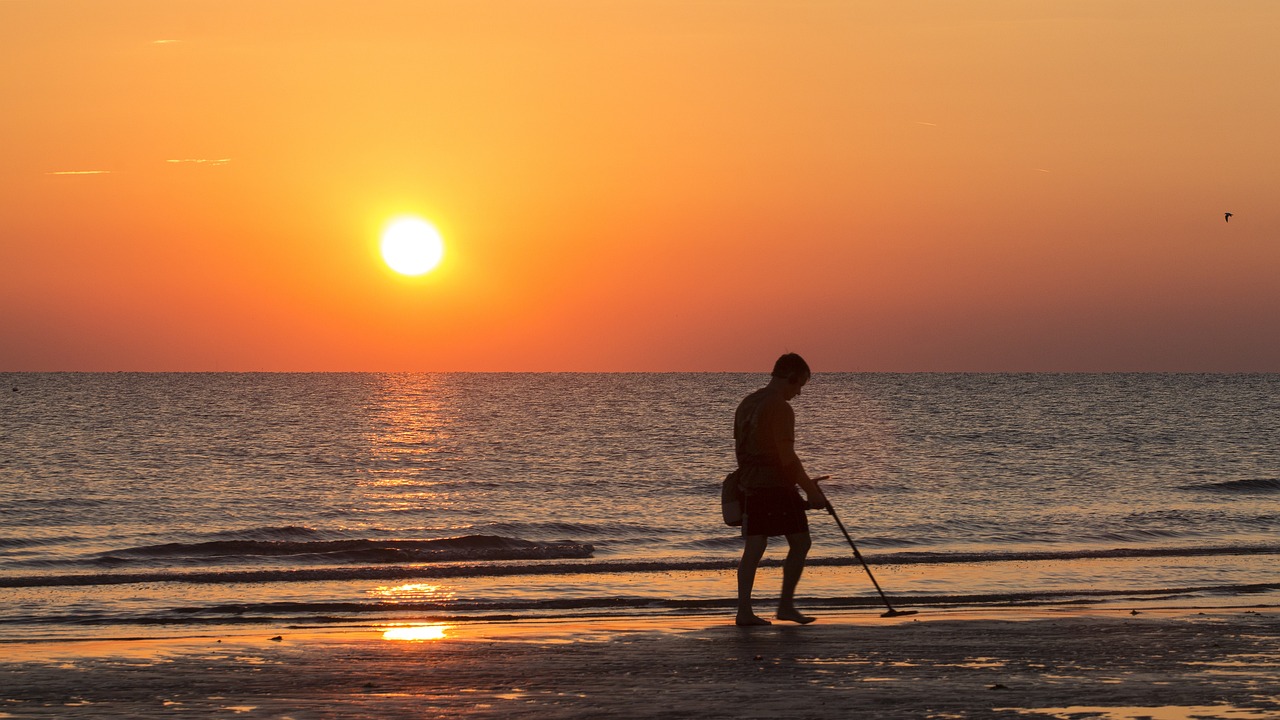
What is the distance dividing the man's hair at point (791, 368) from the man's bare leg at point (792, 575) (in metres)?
Result: 1.09

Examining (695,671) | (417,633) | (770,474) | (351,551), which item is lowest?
(695,671)

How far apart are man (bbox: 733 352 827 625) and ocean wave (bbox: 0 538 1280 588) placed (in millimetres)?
6802

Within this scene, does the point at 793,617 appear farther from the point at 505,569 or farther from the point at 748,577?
the point at 505,569

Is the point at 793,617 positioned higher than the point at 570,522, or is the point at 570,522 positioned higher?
the point at 570,522

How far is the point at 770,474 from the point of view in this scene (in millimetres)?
9500

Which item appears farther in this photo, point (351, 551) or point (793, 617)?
point (351, 551)

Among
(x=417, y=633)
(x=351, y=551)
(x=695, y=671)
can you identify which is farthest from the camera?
(x=351, y=551)

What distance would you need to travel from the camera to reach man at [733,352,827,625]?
941 cm

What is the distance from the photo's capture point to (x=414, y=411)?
286 ft

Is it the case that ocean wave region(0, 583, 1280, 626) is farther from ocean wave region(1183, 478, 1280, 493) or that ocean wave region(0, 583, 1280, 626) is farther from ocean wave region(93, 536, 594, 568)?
ocean wave region(1183, 478, 1280, 493)

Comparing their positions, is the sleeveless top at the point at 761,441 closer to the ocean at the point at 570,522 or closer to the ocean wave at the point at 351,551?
the ocean at the point at 570,522

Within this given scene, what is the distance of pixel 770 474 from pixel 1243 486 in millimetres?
26254

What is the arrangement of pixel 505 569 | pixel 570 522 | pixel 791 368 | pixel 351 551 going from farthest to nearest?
1. pixel 570 522
2. pixel 351 551
3. pixel 505 569
4. pixel 791 368

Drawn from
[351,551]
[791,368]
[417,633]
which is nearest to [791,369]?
[791,368]
